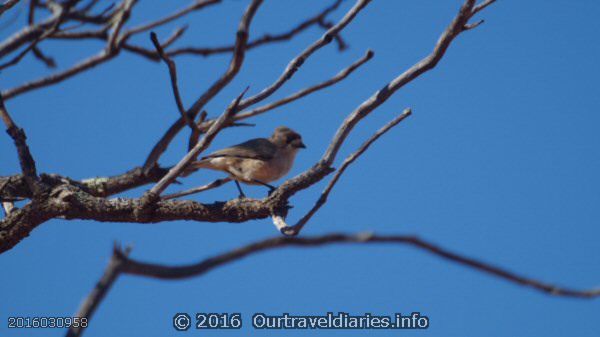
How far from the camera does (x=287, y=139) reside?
8.83 m

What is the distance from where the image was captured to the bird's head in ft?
28.5

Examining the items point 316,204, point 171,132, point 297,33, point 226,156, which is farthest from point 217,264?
point 226,156

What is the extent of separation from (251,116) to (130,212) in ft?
3.56

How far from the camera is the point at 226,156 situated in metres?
7.59

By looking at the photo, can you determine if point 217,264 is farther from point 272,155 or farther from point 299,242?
point 272,155

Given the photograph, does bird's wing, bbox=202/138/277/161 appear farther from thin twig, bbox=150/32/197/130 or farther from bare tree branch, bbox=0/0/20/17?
bare tree branch, bbox=0/0/20/17

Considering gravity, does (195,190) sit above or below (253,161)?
below

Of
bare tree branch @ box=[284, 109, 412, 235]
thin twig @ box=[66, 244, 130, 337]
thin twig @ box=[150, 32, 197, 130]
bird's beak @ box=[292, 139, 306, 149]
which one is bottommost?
thin twig @ box=[66, 244, 130, 337]

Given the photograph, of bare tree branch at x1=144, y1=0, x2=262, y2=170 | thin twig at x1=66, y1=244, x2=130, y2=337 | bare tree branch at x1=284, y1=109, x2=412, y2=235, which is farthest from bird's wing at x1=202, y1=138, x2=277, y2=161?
thin twig at x1=66, y1=244, x2=130, y2=337

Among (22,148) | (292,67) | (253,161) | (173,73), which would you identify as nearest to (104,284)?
(173,73)

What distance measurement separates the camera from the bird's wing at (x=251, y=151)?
768 cm

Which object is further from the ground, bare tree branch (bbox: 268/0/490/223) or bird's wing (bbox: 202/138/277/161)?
bird's wing (bbox: 202/138/277/161)

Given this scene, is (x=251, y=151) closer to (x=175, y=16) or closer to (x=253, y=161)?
(x=253, y=161)

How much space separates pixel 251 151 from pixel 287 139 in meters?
1.03
